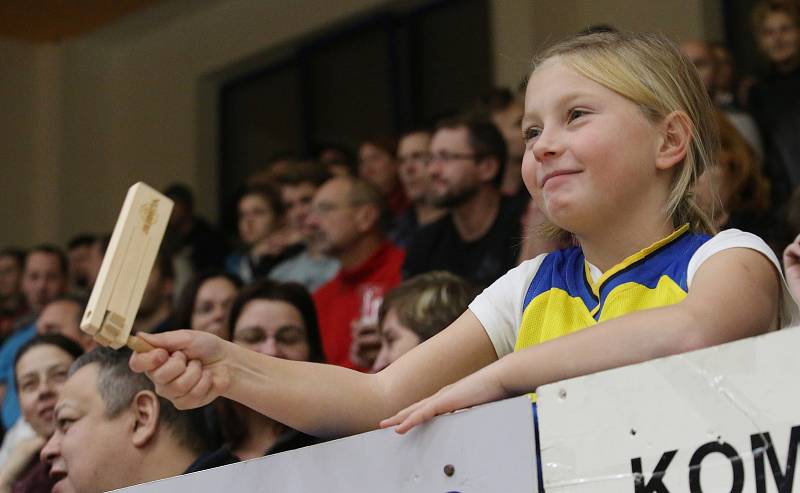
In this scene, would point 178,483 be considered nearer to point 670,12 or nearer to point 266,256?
point 266,256

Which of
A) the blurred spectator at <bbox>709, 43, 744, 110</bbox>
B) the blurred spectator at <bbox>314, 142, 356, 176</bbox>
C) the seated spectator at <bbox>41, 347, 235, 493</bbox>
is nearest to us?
the seated spectator at <bbox>41, 347, 235, 493</bbox>

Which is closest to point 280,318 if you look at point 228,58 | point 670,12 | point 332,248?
point 332,248

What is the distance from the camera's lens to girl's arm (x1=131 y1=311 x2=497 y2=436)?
6.08ft

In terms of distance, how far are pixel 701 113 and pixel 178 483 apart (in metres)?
1.00

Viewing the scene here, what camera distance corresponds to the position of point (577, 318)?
195 cm

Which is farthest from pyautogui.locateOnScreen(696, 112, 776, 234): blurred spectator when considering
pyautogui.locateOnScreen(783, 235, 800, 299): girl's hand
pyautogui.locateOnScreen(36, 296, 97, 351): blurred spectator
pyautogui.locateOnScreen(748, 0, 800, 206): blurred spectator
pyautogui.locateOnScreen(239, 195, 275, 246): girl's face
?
pyautogui.locateOnScreen(239, 195, 275, 246): girl's face

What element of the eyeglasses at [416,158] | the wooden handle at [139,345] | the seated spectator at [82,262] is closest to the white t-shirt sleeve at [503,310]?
the wooden handle at [139,345]

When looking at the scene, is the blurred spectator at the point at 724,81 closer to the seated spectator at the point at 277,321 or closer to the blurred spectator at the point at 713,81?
the blurred spectator at the point at 713,81

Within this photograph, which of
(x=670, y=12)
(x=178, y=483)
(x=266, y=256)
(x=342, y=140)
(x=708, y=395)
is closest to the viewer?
(x=708, y=395)

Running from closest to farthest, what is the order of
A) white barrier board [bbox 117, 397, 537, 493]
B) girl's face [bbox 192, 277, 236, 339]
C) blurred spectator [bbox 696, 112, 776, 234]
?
white barrier board [bbox 117, 397, 537, 493] < blurred spectator [bbox 696, 112, 776, 234] < girl's face [bbox 192, 277, 236, 339]

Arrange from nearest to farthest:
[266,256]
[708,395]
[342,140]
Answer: [708,395] < [266,256] < [342,140]

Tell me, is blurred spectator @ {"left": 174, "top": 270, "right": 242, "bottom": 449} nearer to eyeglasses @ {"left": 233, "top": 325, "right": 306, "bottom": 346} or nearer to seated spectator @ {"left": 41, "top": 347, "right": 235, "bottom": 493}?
eyeglasses @ {"left": 233, "top": 325, "right": 306, "bottom": 346}

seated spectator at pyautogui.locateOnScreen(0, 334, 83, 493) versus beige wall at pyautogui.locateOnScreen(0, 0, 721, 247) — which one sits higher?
beige wall at pyautogui.locateOnScreen(0, 0, 721, 247)

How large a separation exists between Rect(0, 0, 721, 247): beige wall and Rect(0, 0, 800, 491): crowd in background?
2000 millimetres
